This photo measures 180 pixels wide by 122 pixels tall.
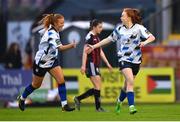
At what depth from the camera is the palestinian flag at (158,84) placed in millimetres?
27797

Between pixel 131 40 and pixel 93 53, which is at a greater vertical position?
pixel 131 40

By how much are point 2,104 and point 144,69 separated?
4.21 meters

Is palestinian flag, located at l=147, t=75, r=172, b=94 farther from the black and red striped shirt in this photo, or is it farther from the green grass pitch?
the black and red striped shirt

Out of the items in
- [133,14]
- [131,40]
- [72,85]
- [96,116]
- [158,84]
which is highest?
[133,14]

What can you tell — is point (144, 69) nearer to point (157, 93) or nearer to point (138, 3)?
point (157, 93)

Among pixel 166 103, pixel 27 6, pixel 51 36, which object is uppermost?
pixel 27 6

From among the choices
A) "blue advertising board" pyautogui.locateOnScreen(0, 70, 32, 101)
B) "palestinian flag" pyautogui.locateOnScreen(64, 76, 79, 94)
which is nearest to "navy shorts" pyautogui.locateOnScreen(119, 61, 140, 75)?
"palestinian flag" pyautogui.locateOnScreen(64, 76, 79, 94)

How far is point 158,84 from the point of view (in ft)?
91.3

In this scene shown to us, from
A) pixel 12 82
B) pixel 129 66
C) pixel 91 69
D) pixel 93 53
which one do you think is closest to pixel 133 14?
pixel 129 66

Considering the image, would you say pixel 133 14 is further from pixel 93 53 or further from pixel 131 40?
pixel 93 53

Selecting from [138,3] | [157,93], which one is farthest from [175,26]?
[157,93]

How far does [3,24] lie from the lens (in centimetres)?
3697

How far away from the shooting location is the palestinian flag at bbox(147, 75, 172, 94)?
91.2 ft

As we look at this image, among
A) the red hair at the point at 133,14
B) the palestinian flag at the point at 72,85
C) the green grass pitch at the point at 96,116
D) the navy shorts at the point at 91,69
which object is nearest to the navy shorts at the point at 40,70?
the green grass pitch at the point at 96,116
